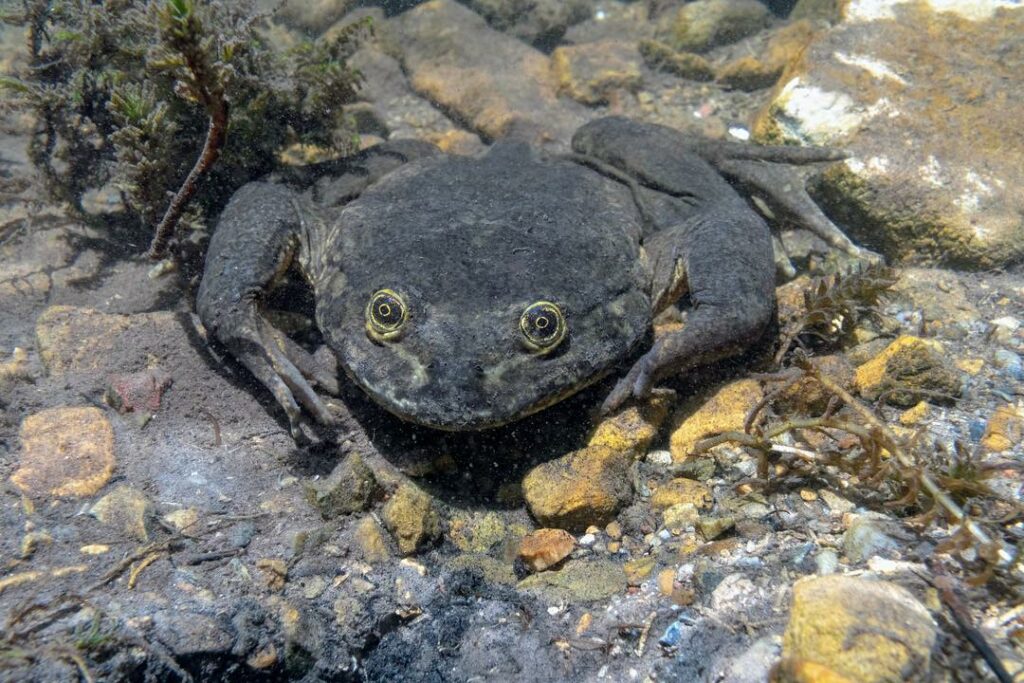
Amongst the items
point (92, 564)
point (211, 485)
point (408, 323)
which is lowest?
point (211, 485)

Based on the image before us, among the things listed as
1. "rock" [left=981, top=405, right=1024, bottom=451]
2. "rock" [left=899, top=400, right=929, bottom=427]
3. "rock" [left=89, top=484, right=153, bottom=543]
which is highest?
"rock" [left=89, top=484, right=153, bottom=543]

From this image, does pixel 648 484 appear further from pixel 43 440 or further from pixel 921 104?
pixel 921 104

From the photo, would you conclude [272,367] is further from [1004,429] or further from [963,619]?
[1004,429]

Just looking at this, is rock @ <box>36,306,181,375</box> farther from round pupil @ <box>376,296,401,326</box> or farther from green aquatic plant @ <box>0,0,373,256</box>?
round pupil @ <box>376,296,401,326</box>

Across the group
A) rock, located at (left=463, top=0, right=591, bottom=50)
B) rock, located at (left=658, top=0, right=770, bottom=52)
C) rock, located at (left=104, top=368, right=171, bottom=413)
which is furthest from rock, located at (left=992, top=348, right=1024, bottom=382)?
rock, located at (left=463, top=0, right=591, bottom=50)

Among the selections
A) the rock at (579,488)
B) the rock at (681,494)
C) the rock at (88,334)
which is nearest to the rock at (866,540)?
the rock at (681,494)

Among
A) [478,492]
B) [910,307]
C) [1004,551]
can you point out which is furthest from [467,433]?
[910,307]
